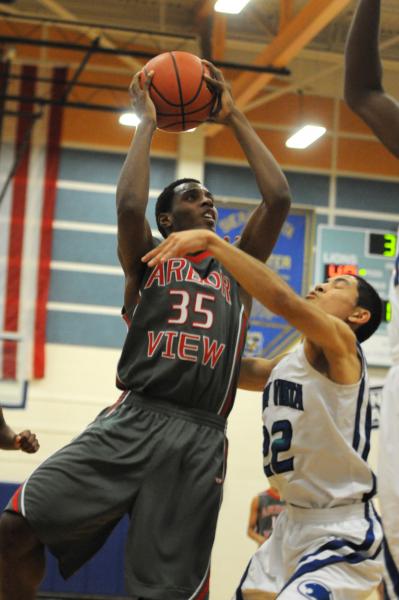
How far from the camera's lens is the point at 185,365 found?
4102mm

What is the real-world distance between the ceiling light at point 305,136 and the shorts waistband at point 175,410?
8.68 metres

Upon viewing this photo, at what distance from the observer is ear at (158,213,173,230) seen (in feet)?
15.4

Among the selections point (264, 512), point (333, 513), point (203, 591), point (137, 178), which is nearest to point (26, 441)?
point (203, 591)

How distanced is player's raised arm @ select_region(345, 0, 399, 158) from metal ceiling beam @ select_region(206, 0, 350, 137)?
716 centimetres

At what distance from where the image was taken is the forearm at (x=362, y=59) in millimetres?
3129

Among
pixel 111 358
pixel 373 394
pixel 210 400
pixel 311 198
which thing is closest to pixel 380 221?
pixel 311 198

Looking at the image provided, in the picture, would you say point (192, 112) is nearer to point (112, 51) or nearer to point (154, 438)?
point (154, 438)

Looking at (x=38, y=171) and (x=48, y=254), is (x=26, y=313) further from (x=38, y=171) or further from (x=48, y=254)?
(x=38, y=171)

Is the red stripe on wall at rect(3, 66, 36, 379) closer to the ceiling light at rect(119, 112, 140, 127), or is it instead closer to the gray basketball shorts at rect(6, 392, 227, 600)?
the ceiling light at rect(119, 112, 140, 127)

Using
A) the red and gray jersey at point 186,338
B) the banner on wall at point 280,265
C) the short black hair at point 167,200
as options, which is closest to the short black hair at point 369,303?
the red and gray jersey at point 186,338

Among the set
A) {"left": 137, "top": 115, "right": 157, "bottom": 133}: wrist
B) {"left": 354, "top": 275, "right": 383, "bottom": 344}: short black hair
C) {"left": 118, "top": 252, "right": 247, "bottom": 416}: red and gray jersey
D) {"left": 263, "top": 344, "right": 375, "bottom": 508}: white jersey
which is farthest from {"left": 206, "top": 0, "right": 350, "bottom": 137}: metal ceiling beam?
{"left": 263, "top": 344, "right": 375, "bottom": 508}: white jersey

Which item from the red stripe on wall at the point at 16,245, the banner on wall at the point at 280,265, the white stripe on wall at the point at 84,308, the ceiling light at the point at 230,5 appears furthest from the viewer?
the banner on wall at the point at 280,265

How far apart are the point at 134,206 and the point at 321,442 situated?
1324mm

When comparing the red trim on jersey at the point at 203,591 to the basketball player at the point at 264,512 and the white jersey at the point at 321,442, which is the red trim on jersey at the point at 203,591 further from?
the basketball player at the point at 264,512
